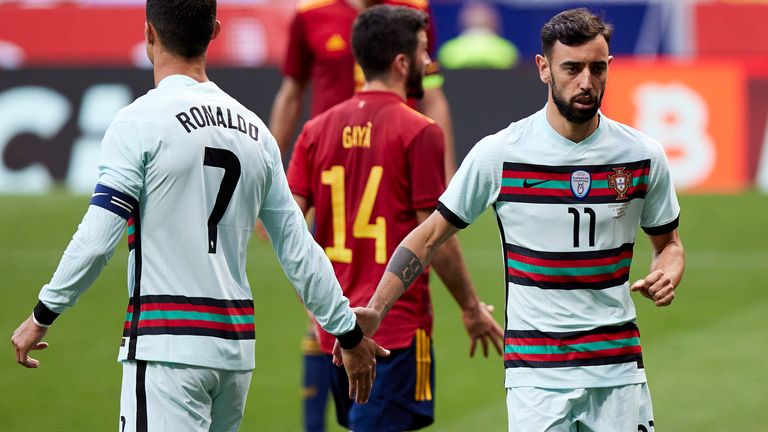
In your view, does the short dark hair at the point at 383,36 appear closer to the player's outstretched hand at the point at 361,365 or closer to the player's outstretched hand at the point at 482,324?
the player's outstretched hand at the point at 482,324

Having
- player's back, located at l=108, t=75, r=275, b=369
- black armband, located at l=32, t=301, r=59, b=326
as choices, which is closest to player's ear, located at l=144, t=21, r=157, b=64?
player's back, located at l=108, t=75, r=275, b=369

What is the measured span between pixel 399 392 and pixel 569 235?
5.00 ft

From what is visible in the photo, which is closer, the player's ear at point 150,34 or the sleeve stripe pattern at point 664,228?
the player's ear at point 150,34

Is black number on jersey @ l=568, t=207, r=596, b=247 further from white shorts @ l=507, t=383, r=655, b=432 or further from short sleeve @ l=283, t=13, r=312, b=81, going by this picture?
short sleeve @ l=283, t=13, r=312, b=81

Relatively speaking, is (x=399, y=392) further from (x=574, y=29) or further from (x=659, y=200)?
(x=574, y=29)

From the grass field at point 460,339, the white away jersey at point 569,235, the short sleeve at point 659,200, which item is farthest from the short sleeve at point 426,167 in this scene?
the grass field at point 460,339

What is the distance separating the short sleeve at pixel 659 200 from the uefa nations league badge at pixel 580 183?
24 centimetres

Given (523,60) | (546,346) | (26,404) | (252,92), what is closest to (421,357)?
(546,346)

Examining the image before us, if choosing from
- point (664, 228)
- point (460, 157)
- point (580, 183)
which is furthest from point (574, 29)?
point (460, 157)

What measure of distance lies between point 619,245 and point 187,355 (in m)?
1.59

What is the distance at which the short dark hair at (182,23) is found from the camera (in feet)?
14.6

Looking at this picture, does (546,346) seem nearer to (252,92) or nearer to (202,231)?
(202,231)

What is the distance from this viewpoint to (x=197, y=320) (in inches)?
171

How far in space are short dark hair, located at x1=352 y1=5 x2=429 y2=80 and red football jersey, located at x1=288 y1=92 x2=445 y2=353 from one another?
0.50 feet
